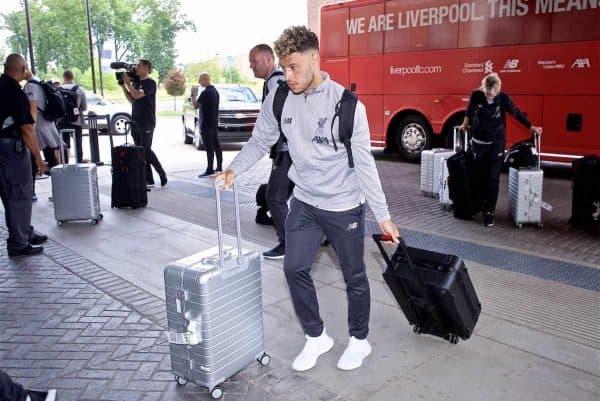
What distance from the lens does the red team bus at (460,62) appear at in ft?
33.6

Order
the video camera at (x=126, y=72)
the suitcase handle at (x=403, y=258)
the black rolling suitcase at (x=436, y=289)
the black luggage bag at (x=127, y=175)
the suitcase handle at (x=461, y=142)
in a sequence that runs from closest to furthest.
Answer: the suitcase handle at (x=403, y=258) → the black rolling suitcase at (x=436, y=289) → the suitcase handle at (x=461, y=142) → the black luggage bag at (x=127, y=175) → the video camera at (x=126, y=72)

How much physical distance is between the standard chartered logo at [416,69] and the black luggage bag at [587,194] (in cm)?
558

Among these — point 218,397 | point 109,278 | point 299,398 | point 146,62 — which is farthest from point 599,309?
point 146,62

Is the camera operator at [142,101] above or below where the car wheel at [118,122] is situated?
above

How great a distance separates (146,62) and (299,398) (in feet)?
25.2

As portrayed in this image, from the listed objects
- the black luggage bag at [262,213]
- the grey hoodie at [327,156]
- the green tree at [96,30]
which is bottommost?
the black luggage bag at [262,213]

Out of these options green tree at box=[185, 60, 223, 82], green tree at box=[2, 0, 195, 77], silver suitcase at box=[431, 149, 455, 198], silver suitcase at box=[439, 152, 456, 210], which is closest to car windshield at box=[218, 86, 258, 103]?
silver suitcase at box=[431, 149, 455, 198]

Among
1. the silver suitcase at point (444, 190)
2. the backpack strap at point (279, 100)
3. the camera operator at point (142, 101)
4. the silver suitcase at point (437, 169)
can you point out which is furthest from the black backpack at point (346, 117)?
the camera operator at point (142, 101)

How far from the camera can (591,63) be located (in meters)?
10.0

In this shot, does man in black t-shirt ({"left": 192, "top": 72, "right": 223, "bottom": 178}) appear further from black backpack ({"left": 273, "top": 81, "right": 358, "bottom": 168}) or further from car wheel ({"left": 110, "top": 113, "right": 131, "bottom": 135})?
car wheel ({"left": 110, "top": 113, "right": 131, "bottom": 135})

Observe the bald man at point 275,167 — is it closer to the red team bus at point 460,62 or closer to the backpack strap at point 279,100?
the backpack strap at point 279,100

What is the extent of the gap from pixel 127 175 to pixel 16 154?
105 inches

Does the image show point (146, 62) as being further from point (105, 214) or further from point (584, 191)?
point (584, 191)

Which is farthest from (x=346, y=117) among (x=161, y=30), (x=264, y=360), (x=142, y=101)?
(x=161, y=30)
